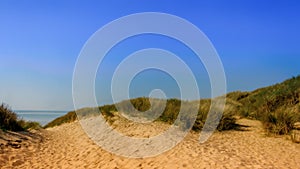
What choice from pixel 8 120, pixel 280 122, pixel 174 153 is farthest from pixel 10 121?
pixel 280 122

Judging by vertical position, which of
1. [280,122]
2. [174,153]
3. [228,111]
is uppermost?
[228,111]

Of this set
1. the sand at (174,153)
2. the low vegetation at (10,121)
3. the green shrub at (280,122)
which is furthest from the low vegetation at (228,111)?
the low vegetation at (10,121)

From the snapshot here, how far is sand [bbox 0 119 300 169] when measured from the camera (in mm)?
8297

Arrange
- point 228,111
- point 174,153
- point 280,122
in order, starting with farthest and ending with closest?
point 228,111
point 280,122
point 174,153

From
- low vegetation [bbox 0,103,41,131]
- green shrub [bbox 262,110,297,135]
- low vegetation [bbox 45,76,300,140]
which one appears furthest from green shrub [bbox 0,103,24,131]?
green shrub [bbox 262,110,297,135]

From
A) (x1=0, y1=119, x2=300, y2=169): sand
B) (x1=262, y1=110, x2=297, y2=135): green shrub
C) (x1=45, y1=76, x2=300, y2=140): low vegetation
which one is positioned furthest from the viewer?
(x1=45, y1=76, x2=300, y2=140): low vegetation

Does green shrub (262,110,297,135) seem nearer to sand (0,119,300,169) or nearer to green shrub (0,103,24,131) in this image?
sand (0,119,300,169)

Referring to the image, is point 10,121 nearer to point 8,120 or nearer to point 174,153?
point 8,120

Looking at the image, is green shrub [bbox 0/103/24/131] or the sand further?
green shrub [bbox 0/103/24/131]

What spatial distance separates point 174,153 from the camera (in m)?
9.09

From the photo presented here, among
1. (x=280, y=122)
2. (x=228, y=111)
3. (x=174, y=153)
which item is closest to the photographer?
(x=174, y=153)

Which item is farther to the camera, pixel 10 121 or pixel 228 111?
pixel 228 111

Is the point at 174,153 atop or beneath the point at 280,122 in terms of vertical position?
beneath

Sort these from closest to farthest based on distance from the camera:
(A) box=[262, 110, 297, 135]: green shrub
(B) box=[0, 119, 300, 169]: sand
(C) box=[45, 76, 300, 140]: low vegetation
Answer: (B) box=[0, 119, 300, 169]: sand, (A) box=[262, 110, 297, 135]: green shrub, (C) box=[45, 76, 300, 140]: low vegetation
